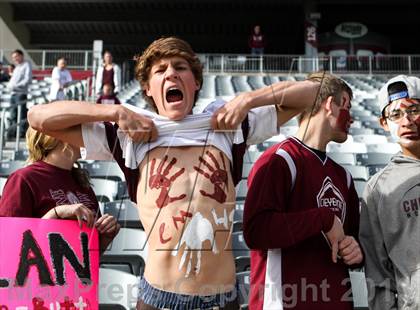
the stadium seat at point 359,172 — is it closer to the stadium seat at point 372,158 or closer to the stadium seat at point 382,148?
the stadium seat at point 372,158

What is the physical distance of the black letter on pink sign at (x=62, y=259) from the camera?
5.49ft

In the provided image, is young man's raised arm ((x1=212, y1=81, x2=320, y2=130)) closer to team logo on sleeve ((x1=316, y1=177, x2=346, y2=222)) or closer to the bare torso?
the bare torso

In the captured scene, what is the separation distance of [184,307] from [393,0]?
63.0ft

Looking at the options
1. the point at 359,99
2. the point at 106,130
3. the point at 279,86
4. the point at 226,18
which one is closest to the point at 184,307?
the point at 106,130

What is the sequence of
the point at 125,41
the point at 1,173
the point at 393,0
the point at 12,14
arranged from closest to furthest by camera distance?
the point at 1,173 < the point at 393,0 < the point at 12,14 < the point at 125,41

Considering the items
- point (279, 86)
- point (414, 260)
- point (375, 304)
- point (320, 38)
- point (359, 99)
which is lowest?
point (375, 304)

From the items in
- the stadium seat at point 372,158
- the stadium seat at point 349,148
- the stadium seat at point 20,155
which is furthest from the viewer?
the stadium seat at point 349,148

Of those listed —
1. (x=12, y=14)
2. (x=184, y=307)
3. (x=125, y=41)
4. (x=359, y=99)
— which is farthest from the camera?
(x=125, y=41)

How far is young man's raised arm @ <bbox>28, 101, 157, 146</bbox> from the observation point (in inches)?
59.4

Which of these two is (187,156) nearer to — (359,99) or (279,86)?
(279,86)

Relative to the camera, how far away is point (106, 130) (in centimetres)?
163

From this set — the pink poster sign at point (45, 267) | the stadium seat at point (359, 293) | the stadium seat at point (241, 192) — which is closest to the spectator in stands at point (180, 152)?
the pink poster sign at point (45, 267)

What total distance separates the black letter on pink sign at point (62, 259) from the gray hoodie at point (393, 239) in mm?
876

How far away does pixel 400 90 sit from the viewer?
6.24 ft
